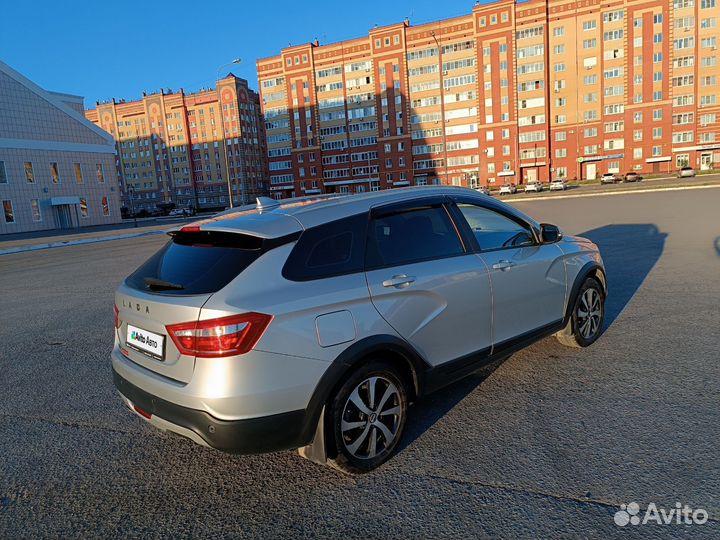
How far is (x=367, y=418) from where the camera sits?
3.00m

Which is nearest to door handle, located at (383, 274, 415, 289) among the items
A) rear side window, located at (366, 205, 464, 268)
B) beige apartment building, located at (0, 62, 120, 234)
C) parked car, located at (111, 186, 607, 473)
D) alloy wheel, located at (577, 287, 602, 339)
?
parked car, located at (111, 186, 607, 473)

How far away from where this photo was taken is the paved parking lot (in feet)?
8.46

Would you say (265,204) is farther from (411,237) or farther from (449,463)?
(449,463)

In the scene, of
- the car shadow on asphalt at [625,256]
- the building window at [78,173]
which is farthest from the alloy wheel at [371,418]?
the building window at [78,173]

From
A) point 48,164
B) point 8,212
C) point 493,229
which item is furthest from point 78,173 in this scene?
point 493,229

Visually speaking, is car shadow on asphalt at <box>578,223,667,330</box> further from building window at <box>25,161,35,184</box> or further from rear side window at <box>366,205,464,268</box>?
building window at <box>25,161,35,184</box>

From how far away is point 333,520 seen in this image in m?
2.59

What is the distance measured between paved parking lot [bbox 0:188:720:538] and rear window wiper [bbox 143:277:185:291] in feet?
4.01

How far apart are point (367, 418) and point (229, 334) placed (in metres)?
1.04

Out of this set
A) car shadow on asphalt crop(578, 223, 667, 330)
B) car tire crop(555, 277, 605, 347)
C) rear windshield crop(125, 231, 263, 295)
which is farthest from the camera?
car shadow on asphalt crop(578, 223, 667, 330)

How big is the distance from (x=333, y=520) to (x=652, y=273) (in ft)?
24.8

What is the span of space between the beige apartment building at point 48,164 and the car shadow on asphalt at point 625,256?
51741 millimetres

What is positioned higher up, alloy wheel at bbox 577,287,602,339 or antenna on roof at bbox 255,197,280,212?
antenna on roof at bbox 255,197,280,212

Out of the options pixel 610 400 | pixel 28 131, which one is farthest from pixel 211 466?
pixel 28 131
